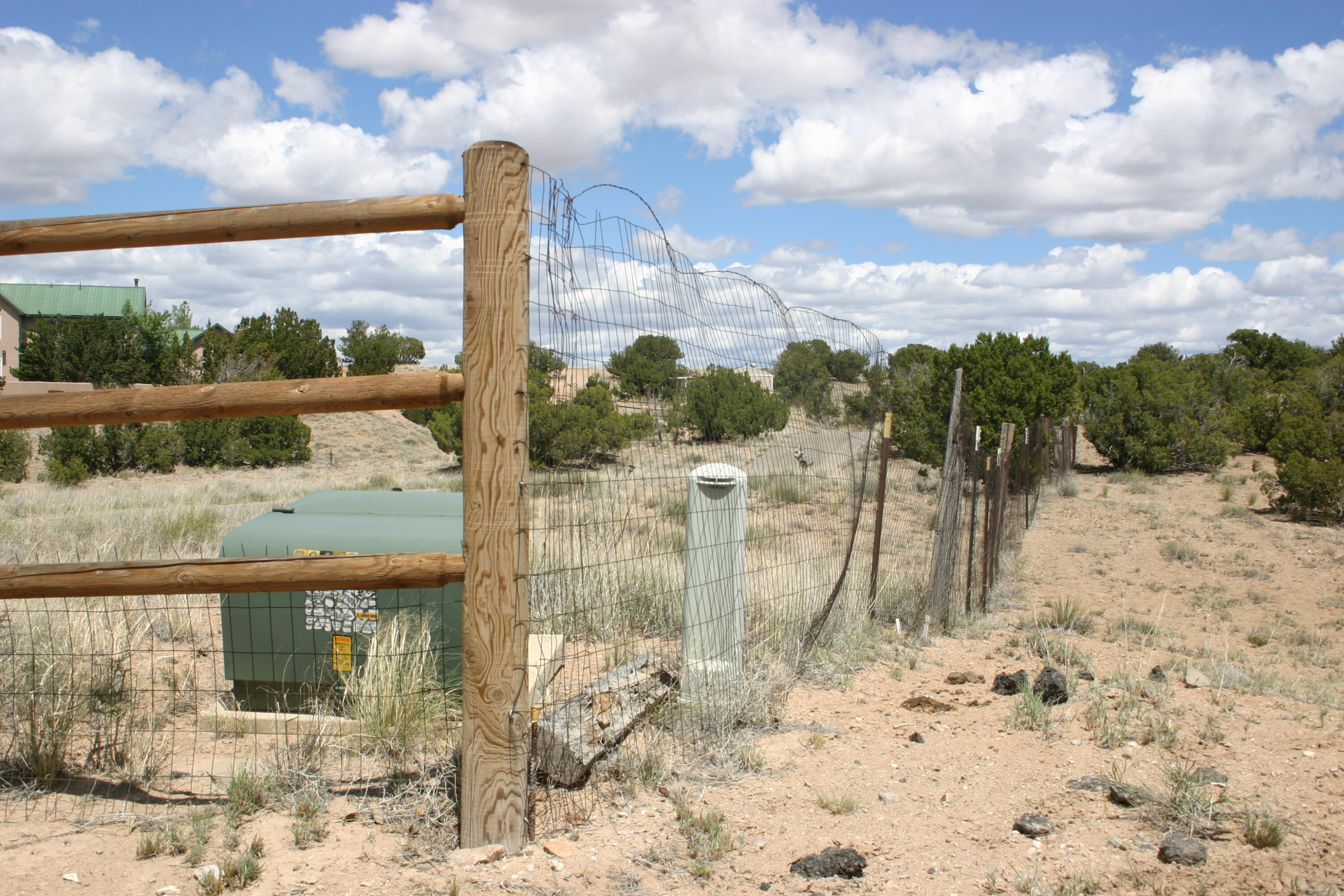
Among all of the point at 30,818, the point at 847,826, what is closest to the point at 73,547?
the point at 30,818

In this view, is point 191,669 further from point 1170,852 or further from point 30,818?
point 1170,852

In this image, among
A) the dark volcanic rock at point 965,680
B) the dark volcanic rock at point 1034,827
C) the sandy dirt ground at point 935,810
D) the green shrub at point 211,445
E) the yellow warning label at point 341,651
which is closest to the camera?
the sandy dirt ground at point 935,810

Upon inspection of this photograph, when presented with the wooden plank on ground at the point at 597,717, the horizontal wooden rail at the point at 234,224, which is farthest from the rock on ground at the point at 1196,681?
the horizontal wooden rail at the point at 234,224

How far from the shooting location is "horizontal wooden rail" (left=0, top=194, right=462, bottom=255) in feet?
9.48

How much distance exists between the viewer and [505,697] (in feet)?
9.50

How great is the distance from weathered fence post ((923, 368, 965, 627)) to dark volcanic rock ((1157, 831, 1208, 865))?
382 cm

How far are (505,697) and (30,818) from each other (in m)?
1.74

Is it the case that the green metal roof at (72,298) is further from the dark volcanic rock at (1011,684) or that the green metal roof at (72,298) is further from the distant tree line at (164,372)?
the dark volcanic rock at (1011,684)

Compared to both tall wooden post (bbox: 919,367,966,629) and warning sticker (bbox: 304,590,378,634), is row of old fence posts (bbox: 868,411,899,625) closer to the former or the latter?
tall wooden post (bbox: 919,367,966,629)

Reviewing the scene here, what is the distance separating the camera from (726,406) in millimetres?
4477

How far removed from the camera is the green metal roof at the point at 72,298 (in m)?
57.4

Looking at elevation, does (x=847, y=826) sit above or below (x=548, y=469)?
below

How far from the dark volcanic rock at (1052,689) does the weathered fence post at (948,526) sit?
1918mm

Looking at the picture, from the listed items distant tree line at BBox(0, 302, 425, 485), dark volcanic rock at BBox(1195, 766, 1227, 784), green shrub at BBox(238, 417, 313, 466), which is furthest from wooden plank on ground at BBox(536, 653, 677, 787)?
green shrub at BBox(238, 417, 313, 466)
